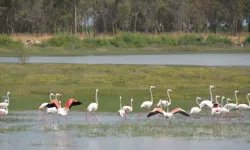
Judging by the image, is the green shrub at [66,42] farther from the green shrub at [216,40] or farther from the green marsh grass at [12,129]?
the green marsh grass at [12,129]

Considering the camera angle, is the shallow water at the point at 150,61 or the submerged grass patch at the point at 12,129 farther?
the shallow water at the point at 150,61

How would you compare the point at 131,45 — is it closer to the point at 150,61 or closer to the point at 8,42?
the point at 8,42

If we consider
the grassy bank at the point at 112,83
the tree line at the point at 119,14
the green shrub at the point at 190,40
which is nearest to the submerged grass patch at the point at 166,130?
the grassy bank at the point at 112,83

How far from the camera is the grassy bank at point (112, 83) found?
28.1m

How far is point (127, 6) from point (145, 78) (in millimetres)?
56499

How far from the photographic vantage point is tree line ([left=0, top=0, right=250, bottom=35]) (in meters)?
86.5

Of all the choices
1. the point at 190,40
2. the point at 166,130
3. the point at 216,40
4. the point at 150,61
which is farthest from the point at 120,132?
the point at 216,40

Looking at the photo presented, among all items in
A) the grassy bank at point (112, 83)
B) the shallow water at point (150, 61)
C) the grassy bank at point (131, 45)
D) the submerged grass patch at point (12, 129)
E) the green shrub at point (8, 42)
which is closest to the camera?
the submerged grass patch at point (12, 129)

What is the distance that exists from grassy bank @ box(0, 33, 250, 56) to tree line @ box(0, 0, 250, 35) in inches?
644

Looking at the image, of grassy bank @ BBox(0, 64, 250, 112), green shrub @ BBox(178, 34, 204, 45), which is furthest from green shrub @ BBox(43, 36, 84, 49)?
grassy bank @ BBox(0, 64, 250, 112)

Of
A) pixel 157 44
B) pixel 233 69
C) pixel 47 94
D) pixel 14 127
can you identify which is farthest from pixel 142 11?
pixel 14 127

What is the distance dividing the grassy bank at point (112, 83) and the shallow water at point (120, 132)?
8.72 feet

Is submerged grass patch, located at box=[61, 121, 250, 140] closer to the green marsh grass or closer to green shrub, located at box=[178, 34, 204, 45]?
the green marsh grass

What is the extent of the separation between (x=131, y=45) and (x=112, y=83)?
121 ft
